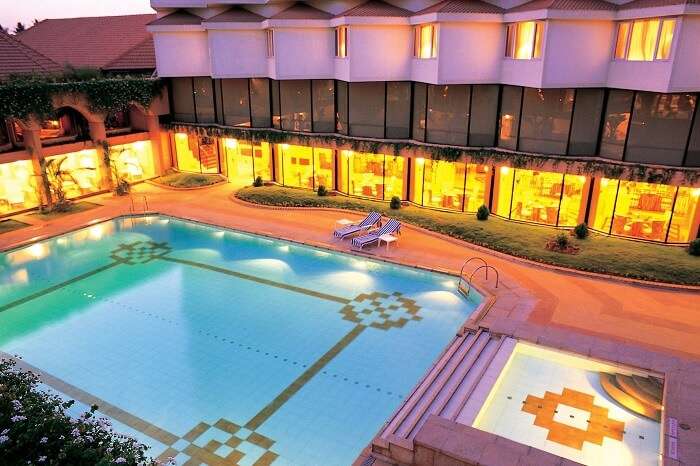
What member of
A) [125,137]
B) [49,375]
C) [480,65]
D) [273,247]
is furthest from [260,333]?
[125,137]

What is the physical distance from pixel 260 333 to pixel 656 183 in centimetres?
1566

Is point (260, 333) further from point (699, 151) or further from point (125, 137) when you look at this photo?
point (125, 137)

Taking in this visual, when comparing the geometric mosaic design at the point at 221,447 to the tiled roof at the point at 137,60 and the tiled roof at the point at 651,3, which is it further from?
the tiled roof at the point at 137,60

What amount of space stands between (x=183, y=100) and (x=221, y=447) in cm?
2545

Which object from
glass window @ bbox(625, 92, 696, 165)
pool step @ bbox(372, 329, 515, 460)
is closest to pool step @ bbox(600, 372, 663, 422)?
pool step @ bbox(372, 329, 515, 460)

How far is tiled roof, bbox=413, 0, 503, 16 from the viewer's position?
22047mm

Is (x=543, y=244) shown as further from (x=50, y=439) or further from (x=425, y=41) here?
(x=50, y=439)

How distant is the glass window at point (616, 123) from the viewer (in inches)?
801

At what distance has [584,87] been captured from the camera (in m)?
20.7

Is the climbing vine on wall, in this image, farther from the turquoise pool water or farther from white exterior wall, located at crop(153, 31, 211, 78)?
the turquoise pool water

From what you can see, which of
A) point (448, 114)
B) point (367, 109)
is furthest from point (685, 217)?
point (367, 109)

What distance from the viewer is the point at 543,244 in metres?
20.6

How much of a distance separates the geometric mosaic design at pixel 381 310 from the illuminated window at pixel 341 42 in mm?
13239

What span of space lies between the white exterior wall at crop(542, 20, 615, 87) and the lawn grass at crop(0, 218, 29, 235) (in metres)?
23.7
